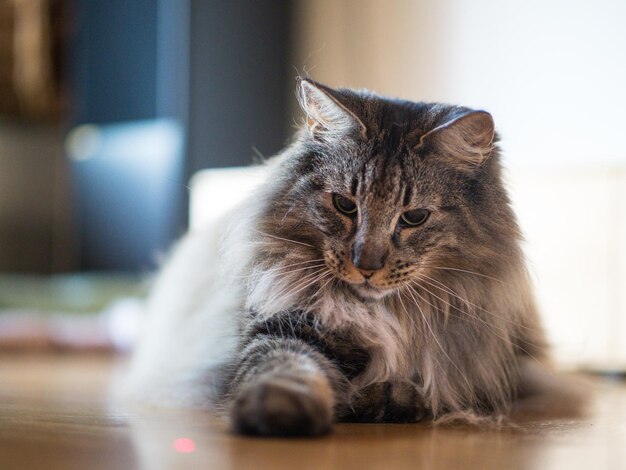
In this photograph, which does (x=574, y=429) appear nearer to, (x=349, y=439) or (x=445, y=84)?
(x=349, y=439)

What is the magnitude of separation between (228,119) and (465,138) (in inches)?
102

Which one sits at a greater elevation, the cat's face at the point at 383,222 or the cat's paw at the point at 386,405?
the cat's face at the point at 383,222

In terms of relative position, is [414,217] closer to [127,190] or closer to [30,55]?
[127,190]

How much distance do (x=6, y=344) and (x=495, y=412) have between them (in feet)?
9.74

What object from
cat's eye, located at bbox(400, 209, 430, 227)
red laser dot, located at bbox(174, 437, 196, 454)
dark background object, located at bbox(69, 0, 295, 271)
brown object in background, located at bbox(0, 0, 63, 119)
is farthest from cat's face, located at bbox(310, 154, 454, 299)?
brown object in background, located at bbox(0, 0, 63, 119)

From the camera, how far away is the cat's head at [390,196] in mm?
1408

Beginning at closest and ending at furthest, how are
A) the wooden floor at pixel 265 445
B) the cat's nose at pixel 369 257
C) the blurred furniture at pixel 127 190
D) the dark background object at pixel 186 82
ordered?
the wooden floor at pixel 265 445 → the cat's nose at pixel 369 257 → the dark background object at pixel 186 82 → the blurred furniture at pixel 127 190

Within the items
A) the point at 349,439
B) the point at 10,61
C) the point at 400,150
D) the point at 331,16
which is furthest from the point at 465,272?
the point at 10,61

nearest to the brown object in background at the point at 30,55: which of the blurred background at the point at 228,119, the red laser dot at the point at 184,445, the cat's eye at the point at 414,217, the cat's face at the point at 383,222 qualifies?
the blurred background at the point at 228,119

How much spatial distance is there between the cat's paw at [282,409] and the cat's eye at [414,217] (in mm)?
403

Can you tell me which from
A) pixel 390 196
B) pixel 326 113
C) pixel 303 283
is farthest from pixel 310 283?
pixel 326 113

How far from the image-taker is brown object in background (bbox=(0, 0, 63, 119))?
480 centimetres

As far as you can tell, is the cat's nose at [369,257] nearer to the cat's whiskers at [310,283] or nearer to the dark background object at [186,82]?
the cat's whiskers at [310,283]

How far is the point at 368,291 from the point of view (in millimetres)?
1448
